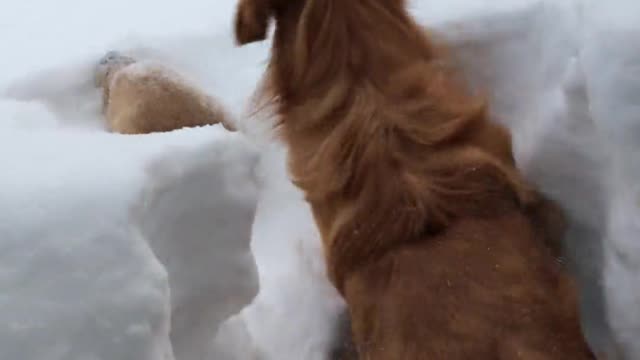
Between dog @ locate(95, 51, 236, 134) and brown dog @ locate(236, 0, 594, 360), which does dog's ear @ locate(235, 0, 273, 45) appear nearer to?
brown dog @ locate(236, 0, 594, 360)

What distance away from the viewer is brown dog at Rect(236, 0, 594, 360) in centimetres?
125

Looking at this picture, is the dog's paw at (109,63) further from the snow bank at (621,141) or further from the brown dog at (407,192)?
the snow bank at (621,141)

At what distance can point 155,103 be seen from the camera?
168 centimetres

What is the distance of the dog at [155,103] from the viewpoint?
168cm

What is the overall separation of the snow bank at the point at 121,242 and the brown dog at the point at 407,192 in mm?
145

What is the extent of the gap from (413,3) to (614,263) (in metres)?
0.56

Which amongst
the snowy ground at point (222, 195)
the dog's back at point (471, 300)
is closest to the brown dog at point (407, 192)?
the dog's back at point (471, 300)

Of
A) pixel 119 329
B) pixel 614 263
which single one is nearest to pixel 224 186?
pixel 119 329

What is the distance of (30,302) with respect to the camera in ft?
3.57

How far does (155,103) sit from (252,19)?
0.31 metres

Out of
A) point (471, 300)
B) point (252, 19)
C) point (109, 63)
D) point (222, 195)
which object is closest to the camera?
point (471, 300)

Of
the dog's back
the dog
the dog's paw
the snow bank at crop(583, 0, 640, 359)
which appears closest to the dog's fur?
the dog

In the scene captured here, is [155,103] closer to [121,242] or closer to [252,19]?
[252,19]

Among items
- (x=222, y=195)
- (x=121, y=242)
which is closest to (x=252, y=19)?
(x=222, y=195)
